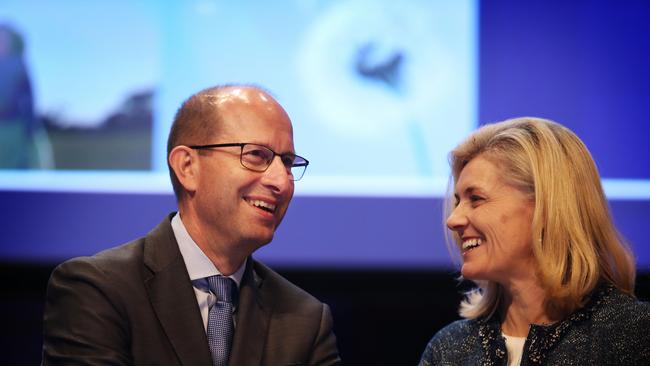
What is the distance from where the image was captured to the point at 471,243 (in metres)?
2.89

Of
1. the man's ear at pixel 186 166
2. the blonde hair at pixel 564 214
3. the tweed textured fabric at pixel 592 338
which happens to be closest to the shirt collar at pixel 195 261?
the man's ear at pixel 186 166

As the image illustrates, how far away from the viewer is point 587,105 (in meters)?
4.09

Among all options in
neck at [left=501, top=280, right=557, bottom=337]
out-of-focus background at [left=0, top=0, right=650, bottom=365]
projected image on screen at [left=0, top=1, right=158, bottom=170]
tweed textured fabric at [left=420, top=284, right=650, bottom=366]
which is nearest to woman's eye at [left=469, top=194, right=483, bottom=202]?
neck at [left=501, top=280, right=557, bottom=337]

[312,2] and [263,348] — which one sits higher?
[312,2]

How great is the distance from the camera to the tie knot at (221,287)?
280 centimetres

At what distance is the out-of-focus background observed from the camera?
13.2ft

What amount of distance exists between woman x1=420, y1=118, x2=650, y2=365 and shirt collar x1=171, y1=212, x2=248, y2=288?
82 cm

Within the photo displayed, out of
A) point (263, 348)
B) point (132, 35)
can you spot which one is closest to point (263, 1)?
point (132, 35)

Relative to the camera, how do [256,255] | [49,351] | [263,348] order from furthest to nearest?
[256,255]
[263,348]
[49,351]

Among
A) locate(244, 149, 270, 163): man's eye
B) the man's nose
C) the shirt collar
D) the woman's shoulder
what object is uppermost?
locate(244, 149, 270, 163): man's eye

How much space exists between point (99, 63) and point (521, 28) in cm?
204

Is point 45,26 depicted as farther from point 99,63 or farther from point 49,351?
point 49,351

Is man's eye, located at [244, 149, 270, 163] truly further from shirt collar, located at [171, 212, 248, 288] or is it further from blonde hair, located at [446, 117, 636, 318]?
blonde hair, located at [446, 117, 636, 318]

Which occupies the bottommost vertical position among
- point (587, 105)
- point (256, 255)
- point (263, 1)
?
point (256, 255)
